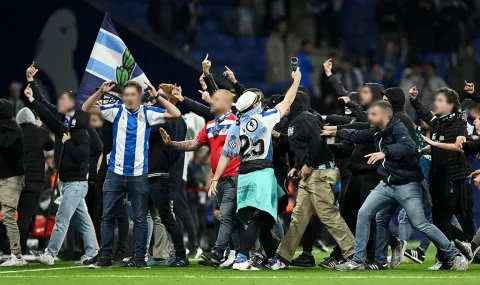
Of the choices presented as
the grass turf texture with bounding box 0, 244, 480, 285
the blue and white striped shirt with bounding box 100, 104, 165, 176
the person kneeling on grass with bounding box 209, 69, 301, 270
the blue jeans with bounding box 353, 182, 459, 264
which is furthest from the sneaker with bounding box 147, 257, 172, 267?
the blue jeans with bounding box 353, 182, 459, 264

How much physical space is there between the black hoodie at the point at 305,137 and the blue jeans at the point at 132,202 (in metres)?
1.75

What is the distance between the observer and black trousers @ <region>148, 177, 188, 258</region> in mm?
13359

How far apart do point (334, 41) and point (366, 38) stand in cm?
111

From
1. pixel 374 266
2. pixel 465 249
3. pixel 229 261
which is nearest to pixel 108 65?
pixel 229 261

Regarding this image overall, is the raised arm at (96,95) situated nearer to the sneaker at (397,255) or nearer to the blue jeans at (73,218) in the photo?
the blue jeans at (73,218)

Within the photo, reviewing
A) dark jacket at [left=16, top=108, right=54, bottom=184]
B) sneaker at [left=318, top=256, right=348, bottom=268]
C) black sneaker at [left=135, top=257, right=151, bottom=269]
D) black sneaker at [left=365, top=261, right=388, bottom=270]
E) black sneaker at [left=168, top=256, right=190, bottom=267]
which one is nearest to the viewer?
black sneaker at [left=365, top=261, right=388, bottom=270]

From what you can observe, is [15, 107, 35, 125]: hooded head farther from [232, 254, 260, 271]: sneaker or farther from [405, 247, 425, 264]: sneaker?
[405, 247, 425, 264]: sneaker

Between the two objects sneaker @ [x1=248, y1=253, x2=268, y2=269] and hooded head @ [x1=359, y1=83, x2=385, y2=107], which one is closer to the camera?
sneaker @ [x1=248, y1=253, x2=268, y2=269]

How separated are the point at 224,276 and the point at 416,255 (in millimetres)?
3907

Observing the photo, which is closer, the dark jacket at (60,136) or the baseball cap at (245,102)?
the baseball cap at (245,102)

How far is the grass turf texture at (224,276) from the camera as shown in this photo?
36.1 ft

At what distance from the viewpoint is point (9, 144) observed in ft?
44.6

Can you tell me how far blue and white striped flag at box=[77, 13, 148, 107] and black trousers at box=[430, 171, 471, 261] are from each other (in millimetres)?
3704

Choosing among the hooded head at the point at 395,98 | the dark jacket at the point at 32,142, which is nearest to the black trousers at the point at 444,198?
the hooded head at the point at 395,98
